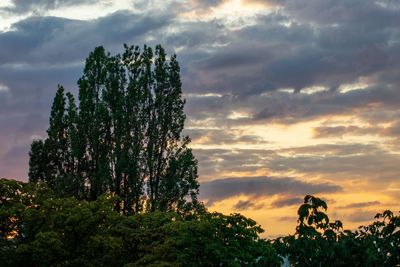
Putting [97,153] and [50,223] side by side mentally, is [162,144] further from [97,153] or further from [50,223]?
[50,223]

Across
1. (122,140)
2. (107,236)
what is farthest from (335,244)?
(122,140)

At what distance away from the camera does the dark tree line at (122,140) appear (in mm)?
50906

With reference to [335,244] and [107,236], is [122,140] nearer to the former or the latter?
[107,236]

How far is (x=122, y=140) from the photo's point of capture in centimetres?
5250

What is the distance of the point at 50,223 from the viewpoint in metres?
35.0

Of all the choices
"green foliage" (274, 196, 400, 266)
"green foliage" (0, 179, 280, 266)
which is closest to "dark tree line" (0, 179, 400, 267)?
"green foliage" (0, 179, 280, 266)

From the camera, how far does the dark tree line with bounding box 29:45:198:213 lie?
50906 mm

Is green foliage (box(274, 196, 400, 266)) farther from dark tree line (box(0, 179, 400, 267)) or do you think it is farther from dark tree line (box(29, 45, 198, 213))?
dark tree line (box(29, 45, 198, 213))

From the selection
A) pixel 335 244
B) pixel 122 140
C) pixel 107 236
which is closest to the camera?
pixel 335 244

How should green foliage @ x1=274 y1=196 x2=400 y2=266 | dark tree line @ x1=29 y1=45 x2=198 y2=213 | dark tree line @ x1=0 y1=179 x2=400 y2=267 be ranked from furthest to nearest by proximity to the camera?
dark tree line @ x1=29 y1=45 x2=198 y2=213
dark tree line @ x1=0 y1=179 x2=400 y2=267
green foliage @ x1=274 y1=196 x2=400 y2=266

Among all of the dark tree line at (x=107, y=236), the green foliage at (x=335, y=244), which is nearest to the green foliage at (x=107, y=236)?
the dark tree line at (x=107, y=236)

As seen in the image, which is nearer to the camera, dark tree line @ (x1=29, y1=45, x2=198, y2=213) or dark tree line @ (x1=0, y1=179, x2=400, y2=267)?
dark tree line @ (x1=0, y1=179, x2=400, y2=267)

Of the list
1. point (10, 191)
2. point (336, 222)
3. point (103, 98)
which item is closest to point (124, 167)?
point (103, 98)

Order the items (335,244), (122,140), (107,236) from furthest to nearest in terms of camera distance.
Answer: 1. (122,140)
2. (107,236)
3. (335,244)
